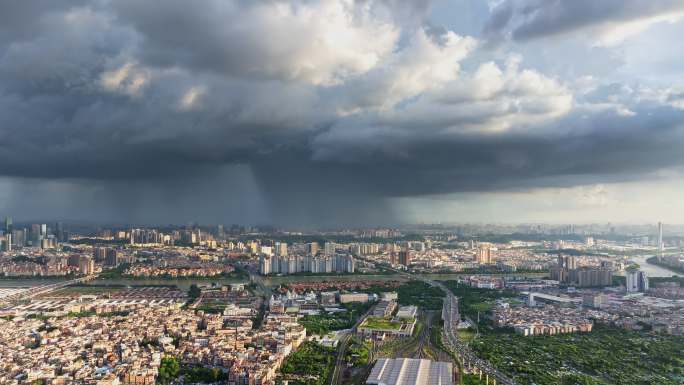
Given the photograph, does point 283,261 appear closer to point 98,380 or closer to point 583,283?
point 583,283

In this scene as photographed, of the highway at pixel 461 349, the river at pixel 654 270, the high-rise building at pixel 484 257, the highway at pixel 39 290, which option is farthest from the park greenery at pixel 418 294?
the highway at pixel 39 290

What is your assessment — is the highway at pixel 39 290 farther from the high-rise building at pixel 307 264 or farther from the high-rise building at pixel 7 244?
the high-rise building at pixel 7 244

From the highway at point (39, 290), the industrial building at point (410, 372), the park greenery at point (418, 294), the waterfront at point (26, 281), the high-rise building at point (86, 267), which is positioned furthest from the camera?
the high-rise building at point (86, 267)

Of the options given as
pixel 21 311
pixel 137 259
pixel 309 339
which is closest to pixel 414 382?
pixel 309 339

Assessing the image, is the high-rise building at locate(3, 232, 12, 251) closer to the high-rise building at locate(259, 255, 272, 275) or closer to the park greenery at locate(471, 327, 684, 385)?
the high-rise building at locate(259, 255, 272, 275)

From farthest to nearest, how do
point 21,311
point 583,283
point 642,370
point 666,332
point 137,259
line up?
point 137,259
point 583,283
point 21,311
point 666,332
point 642,370

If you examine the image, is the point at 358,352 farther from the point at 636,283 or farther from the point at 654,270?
the point at 654,270
